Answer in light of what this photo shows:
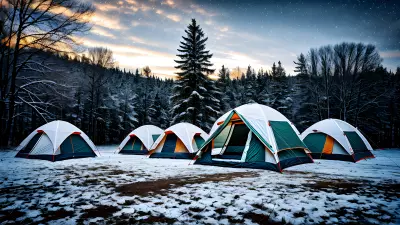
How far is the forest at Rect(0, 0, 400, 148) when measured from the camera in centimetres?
1250

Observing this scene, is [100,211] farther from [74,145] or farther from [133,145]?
[133,145]

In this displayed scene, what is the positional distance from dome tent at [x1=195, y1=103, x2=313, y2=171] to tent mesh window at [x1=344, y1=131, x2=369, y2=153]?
3346 mm

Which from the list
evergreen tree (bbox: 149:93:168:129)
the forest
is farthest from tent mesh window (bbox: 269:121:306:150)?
evergreen tree (bbox: 149:93:168:129)

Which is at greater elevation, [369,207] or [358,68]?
[358,68]

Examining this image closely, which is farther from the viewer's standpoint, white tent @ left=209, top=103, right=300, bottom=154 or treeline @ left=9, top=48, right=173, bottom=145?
treeline @ left=9, top=48, right=173, bottom=145

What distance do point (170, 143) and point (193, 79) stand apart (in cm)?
1173

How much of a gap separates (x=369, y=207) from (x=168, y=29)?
1528 cm

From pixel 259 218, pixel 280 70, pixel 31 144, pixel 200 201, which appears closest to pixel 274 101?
pixel 280 70

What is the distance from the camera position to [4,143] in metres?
15.4

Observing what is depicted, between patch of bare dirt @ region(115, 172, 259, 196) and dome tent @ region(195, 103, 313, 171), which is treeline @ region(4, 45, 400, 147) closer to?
dome tent @ region(195, 103, 313, 171)

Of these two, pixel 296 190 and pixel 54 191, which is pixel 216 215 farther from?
pixel 54 191

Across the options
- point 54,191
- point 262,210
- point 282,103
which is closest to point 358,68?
point 282,103

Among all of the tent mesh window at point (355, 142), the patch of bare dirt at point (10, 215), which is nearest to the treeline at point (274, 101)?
the patch of bare dirt at point (10, 215)

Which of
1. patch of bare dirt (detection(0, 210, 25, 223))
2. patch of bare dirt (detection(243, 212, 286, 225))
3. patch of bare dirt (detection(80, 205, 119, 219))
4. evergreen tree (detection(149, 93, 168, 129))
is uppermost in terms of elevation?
evergreen tree (detection(149, 93, 168, 129))
